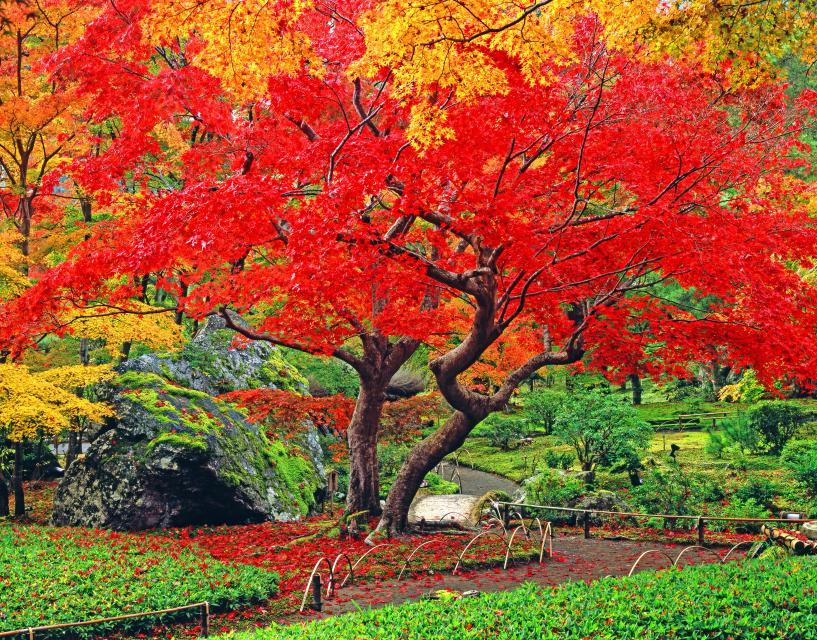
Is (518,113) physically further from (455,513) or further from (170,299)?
(170,299)

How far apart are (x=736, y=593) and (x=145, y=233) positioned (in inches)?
303

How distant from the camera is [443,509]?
14102 millimetres

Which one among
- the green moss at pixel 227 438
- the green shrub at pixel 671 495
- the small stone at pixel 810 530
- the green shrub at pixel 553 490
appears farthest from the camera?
the green shrub at pixel 553 490

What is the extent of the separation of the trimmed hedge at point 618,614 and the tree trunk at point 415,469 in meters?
5.15

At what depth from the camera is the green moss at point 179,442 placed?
12969mm

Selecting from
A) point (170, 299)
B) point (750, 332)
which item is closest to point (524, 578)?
point (750, 332)

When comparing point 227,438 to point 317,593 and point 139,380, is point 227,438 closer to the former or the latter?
point 139,380

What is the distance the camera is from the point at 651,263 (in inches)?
389

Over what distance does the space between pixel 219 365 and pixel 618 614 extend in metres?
13.4

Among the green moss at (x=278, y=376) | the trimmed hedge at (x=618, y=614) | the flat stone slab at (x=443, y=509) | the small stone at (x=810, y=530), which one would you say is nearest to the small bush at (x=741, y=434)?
the small stone at (x=810, y=530)

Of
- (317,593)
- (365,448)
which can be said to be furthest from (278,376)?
(317,593)

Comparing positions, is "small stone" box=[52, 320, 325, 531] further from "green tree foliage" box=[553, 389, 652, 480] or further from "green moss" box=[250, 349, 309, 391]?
"green tree foliage" box=[553, 389, 652, 480]

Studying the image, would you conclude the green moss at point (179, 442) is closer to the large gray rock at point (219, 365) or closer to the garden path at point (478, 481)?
the large gray rock at point (219, 365)

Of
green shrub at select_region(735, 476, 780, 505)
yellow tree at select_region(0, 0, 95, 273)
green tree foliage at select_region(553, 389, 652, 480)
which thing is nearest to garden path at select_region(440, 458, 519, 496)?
green tree foliage at select_region(553, 389, 652, 480)
